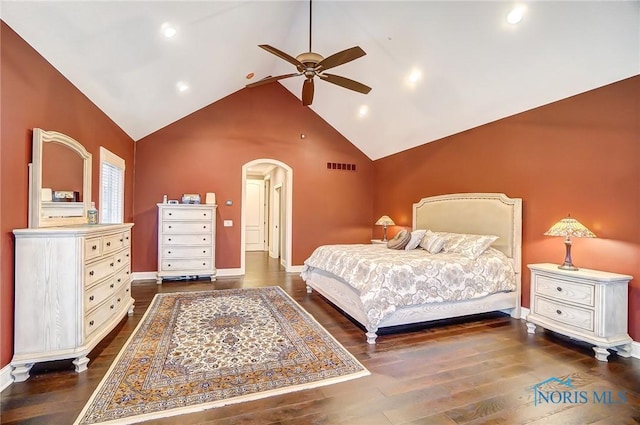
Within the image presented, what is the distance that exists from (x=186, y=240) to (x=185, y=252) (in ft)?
0.72

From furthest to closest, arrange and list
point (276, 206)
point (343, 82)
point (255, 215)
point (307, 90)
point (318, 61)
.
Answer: point (255, 215)
point (276, 206)
point (307, 90)
point (343, 82)
point (318, 61)

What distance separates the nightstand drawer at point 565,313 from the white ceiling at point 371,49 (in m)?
2.30

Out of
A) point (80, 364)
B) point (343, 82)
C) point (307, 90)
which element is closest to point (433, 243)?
point (343, 82)

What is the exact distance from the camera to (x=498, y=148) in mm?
4266

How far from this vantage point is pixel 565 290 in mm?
3068

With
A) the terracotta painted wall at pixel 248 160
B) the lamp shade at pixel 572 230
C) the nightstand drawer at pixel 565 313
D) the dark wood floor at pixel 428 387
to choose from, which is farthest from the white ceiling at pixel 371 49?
the dark wood floor at pixel 428 387

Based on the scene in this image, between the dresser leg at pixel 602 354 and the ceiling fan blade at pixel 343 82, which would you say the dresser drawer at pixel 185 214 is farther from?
the dresser leg at pixel 602 354

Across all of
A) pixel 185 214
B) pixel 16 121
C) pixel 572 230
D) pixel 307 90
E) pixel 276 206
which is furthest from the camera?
pixel 276 206

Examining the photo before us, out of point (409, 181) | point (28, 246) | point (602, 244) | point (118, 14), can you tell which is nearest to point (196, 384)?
point (28, 246)

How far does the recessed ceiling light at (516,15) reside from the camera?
2.88m

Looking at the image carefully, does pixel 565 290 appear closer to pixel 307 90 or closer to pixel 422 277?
pixel 422 277

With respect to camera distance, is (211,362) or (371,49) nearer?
(211,362)

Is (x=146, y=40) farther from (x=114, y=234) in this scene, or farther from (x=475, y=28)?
(x=475, y=28)

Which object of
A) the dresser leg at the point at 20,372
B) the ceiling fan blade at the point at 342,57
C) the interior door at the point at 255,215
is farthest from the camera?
the interior door at the point at 255,215
